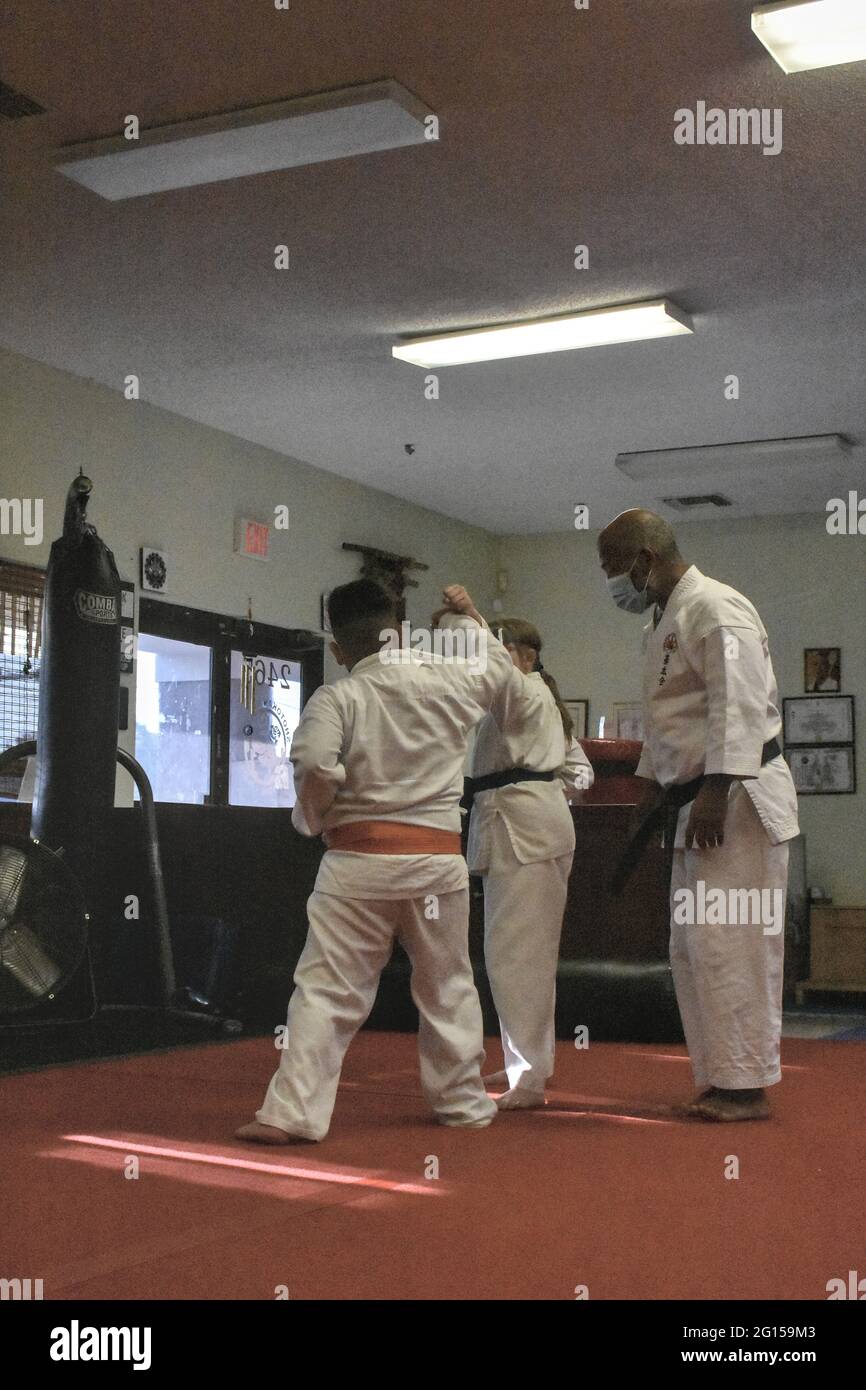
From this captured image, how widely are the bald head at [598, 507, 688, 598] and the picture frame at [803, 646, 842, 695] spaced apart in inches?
232

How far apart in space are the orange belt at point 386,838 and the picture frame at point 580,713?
21.3ft

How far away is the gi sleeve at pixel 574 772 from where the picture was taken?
383 centimetres

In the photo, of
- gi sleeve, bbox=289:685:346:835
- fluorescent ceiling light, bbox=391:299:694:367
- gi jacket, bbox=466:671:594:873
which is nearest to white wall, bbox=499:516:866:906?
fluorescent ceiling light, bbox=391:299:694:367

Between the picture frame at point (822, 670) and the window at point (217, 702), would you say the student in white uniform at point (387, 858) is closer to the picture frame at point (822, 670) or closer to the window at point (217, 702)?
the window at point (217, 702)

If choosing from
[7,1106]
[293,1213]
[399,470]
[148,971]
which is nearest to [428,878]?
[293,1213]

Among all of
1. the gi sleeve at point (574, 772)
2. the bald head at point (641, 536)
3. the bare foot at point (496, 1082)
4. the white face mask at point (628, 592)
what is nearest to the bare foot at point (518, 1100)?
the bare foot at point (496, 1082)

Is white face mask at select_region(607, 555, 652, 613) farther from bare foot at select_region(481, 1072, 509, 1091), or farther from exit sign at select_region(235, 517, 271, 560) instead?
exit sign at select_region(235, 517, 271, 560)

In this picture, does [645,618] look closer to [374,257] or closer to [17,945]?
[374,257]

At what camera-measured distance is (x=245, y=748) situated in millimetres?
7656

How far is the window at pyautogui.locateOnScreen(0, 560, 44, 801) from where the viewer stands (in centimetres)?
599

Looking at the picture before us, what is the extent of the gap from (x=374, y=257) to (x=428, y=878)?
115 inches

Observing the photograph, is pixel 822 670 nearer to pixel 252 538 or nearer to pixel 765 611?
pixel 765 611

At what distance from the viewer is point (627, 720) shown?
9.50 meters

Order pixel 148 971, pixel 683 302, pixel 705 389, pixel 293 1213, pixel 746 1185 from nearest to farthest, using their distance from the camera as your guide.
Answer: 1. pixel 293 1213
2. pixel 746 1185
3. pixel 148 971
4. pixel 683 302
5. pixel 705 389
